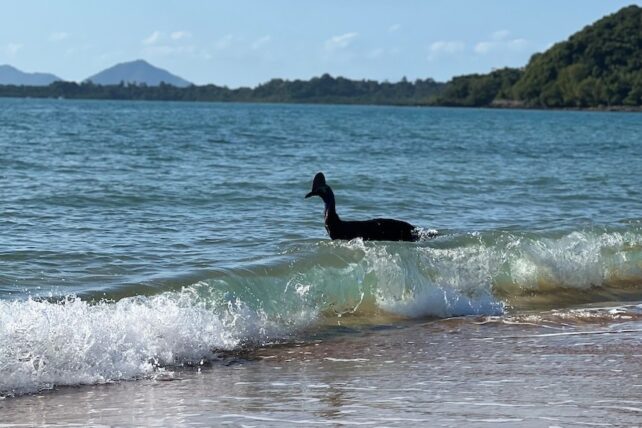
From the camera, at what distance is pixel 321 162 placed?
1307 inches

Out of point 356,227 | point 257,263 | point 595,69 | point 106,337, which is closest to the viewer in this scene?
point 106,337

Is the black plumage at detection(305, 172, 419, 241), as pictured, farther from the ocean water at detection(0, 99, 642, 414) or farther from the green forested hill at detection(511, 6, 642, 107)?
the green forested hill at detection(511, 6, 642, 107)

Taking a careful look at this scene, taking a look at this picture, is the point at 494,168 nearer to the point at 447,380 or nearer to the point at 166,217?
the point at 166,217

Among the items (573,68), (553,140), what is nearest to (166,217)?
(553,140)

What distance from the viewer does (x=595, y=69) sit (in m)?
179

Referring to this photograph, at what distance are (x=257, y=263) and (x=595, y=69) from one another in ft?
570

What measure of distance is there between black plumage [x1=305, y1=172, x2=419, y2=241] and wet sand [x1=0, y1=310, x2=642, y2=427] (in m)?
3.55

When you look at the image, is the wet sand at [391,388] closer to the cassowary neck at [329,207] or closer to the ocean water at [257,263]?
the ocean water at [257,263]

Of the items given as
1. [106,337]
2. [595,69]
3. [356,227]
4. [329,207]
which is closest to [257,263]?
[329,207]

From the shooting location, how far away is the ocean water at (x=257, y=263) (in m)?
Answer: 9.06

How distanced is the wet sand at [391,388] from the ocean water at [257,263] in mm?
356

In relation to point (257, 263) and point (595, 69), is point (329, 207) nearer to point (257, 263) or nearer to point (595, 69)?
point (257, 263)

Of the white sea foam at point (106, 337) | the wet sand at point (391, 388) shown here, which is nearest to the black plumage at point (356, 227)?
the wet sand at point (391, 388)

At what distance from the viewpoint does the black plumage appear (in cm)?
1377
